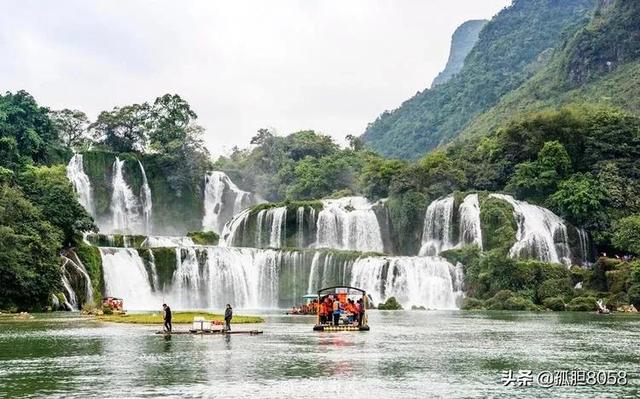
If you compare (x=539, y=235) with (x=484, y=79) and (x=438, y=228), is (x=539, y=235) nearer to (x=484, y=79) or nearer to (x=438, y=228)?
(x=438, y=228)

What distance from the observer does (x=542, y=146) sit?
8769 centimetres

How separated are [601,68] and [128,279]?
252ft

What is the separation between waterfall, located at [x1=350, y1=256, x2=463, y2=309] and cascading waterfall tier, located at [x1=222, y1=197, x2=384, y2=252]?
39.8 ft

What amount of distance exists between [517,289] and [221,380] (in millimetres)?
52714

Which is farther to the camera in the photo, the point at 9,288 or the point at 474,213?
the point at 474,213

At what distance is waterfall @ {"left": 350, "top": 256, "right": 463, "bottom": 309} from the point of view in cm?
A: 7131

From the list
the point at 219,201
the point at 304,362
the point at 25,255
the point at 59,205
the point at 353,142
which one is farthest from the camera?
the point at 353,142

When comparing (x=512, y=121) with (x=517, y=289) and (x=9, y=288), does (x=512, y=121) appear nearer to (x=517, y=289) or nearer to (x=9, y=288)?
(x=517, y=289)

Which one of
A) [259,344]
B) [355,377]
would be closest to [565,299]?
[259,344]

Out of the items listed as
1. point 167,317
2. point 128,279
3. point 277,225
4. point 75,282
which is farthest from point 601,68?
point 167,317

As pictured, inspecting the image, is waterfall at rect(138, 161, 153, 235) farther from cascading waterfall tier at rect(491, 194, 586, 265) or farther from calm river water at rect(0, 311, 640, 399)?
calm river water at rect(0, 311, 640, 399)

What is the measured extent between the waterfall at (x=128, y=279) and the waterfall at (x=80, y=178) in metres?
26.8

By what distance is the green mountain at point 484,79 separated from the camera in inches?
6403

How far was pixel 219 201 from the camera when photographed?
10450 cm
